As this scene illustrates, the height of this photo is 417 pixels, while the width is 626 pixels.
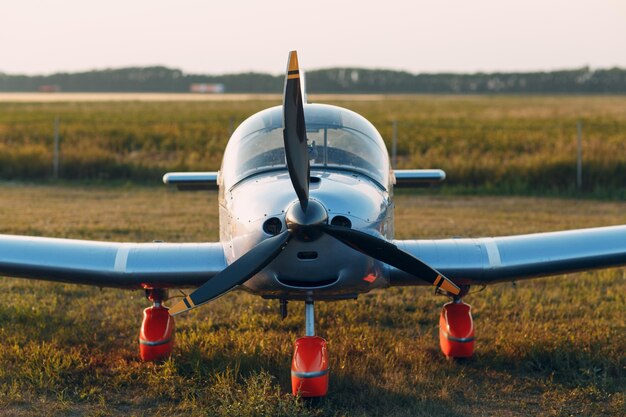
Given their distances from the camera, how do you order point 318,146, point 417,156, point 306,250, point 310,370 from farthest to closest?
point 417,156
point 318,146
point 310,370
point 306,250

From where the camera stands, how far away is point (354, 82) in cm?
10569

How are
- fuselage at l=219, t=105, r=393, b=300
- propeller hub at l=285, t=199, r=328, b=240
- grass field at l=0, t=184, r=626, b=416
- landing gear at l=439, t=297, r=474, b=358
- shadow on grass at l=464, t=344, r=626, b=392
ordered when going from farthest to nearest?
landing gear at l=439, t=297, r=474, b=358
shadow on grass at l=464, t=344, r=626, b=392
grass field at l=0, t=184, r=626, b=416
fuselage at l=219, t=105, r=393, b=300
propeller hub at l=285, t=199, r=328, b=240

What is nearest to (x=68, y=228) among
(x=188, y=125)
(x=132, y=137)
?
(x=132, y=137)

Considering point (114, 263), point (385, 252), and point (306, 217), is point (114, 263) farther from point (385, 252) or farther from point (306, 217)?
point (385, 252)

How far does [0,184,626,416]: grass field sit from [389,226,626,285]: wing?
824 mm

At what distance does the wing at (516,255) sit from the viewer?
659 centimetres

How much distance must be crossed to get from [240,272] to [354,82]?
101620 millimetres

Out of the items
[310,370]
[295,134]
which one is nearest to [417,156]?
[310,370]

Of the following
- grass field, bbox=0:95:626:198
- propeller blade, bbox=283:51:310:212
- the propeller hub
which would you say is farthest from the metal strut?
grass field, bbox=0:95:626:198

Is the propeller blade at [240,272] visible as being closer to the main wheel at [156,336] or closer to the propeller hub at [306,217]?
the propeller hub at [306,217]

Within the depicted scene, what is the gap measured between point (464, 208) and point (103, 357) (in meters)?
10.8

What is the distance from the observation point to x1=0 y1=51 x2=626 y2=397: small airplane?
5.47 m

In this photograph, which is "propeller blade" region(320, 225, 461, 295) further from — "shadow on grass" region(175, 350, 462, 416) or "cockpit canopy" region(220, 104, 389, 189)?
"cockpit canopy" region(220, 104, 389, 189)

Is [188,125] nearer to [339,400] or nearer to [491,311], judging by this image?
[491,311]
